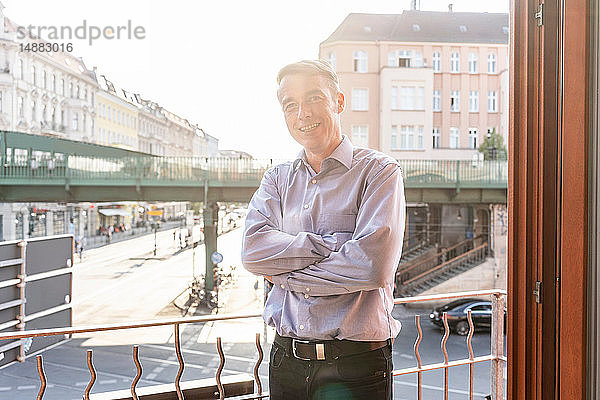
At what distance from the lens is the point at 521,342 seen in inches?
46.0

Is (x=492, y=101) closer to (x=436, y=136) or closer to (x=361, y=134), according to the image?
(x=436, y=136)

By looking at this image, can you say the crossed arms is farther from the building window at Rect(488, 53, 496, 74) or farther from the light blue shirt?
the building window at Rect(488, 53, 496, 74)

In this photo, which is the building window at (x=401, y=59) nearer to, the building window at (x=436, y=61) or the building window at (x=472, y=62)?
the building window at (x=436, y=61)

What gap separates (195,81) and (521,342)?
1378 cm

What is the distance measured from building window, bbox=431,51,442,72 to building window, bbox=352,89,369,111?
1.71 metres

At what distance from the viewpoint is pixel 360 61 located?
12.3 metres

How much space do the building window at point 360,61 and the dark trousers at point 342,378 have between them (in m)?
11.5

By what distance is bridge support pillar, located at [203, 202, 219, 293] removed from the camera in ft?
38.4

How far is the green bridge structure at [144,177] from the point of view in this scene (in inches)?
410

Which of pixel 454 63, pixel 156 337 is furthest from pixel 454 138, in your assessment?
pixel 156 337

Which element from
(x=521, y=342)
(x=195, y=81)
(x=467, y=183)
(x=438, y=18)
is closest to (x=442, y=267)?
(x=467, y=183)

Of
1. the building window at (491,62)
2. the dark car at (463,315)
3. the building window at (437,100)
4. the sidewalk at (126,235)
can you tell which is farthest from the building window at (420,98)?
the sidewalk at (126,235)

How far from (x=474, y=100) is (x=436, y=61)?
1.27 metres

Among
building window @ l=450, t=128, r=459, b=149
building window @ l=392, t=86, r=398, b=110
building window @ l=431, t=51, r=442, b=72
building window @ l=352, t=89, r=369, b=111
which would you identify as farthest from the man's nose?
building window @ l=450, t=128, r=459, b=149
